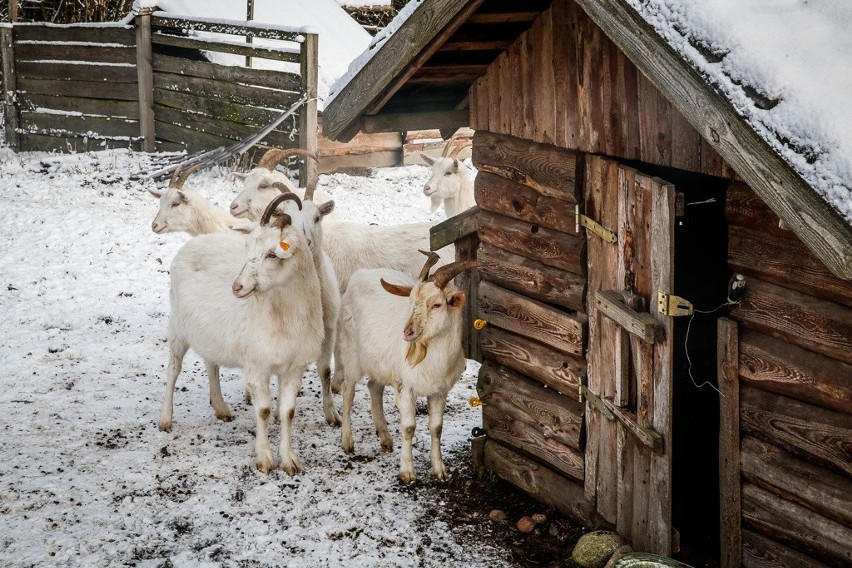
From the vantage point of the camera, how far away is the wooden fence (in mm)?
14438

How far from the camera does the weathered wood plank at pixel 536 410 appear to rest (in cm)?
628

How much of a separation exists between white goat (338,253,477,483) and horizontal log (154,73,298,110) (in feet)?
23.7

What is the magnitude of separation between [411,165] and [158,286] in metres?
6.83

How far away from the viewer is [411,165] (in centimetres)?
1755

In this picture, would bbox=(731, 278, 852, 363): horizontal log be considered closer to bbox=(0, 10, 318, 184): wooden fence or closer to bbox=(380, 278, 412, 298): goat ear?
bbox=(380, 278, 412, 298): goat ear

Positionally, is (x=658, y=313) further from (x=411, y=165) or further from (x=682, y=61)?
(x=411, y=165)

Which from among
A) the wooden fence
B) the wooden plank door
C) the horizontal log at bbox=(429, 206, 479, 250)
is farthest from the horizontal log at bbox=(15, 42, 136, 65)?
the wooden plank door

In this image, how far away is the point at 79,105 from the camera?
57.0 ft

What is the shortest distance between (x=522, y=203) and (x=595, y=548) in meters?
2.31

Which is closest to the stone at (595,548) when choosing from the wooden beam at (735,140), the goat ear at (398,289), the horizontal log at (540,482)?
the horizontal log at (540,482)

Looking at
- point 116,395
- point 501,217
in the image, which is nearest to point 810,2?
point 501,217

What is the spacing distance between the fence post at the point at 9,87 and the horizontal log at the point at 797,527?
53.6 ft

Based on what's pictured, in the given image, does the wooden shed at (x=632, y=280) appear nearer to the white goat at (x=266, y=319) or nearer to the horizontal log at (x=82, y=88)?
the white goat at (x=266, y=319)

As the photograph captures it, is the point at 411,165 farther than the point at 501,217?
Yes
